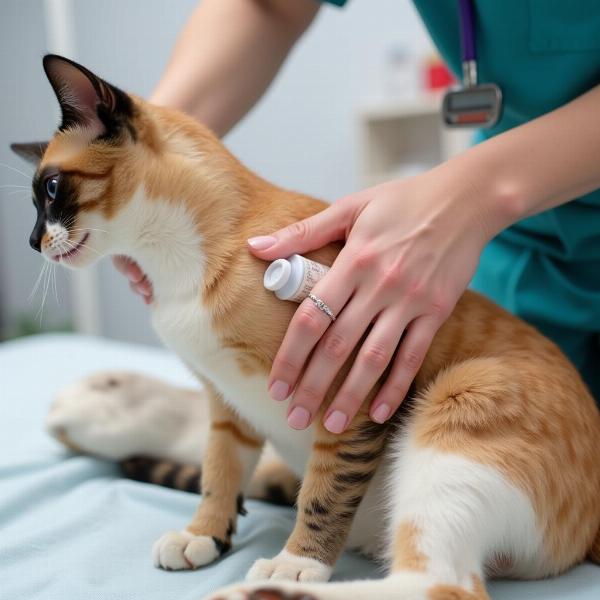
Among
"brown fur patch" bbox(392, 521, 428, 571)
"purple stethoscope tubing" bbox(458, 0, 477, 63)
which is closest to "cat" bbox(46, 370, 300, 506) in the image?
"brown fur patch" bbox(392, 521, 428, 571)

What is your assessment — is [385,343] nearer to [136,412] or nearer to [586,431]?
[586,431]

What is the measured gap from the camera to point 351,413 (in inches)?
32.8

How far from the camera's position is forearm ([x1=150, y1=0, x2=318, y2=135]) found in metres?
1.23

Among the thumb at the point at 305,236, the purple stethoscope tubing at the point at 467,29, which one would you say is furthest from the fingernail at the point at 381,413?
the purple stethoscope tubing at the point at 467,29

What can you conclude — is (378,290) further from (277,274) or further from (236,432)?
(236,432)

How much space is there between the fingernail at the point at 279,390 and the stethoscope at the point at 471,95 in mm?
542

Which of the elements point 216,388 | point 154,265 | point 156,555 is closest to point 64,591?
point 156,555

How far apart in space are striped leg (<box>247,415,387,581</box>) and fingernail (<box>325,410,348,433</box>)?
34mm

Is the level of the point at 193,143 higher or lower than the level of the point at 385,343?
higher

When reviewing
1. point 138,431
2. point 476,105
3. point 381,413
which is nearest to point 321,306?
point 381,413

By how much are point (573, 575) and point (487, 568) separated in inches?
5.5

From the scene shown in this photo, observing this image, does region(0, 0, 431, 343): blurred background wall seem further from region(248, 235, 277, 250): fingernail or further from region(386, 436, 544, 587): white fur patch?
region(386, 436, 544, 587): white fur patch

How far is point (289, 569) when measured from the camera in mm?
833

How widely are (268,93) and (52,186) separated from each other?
7.55 feet
